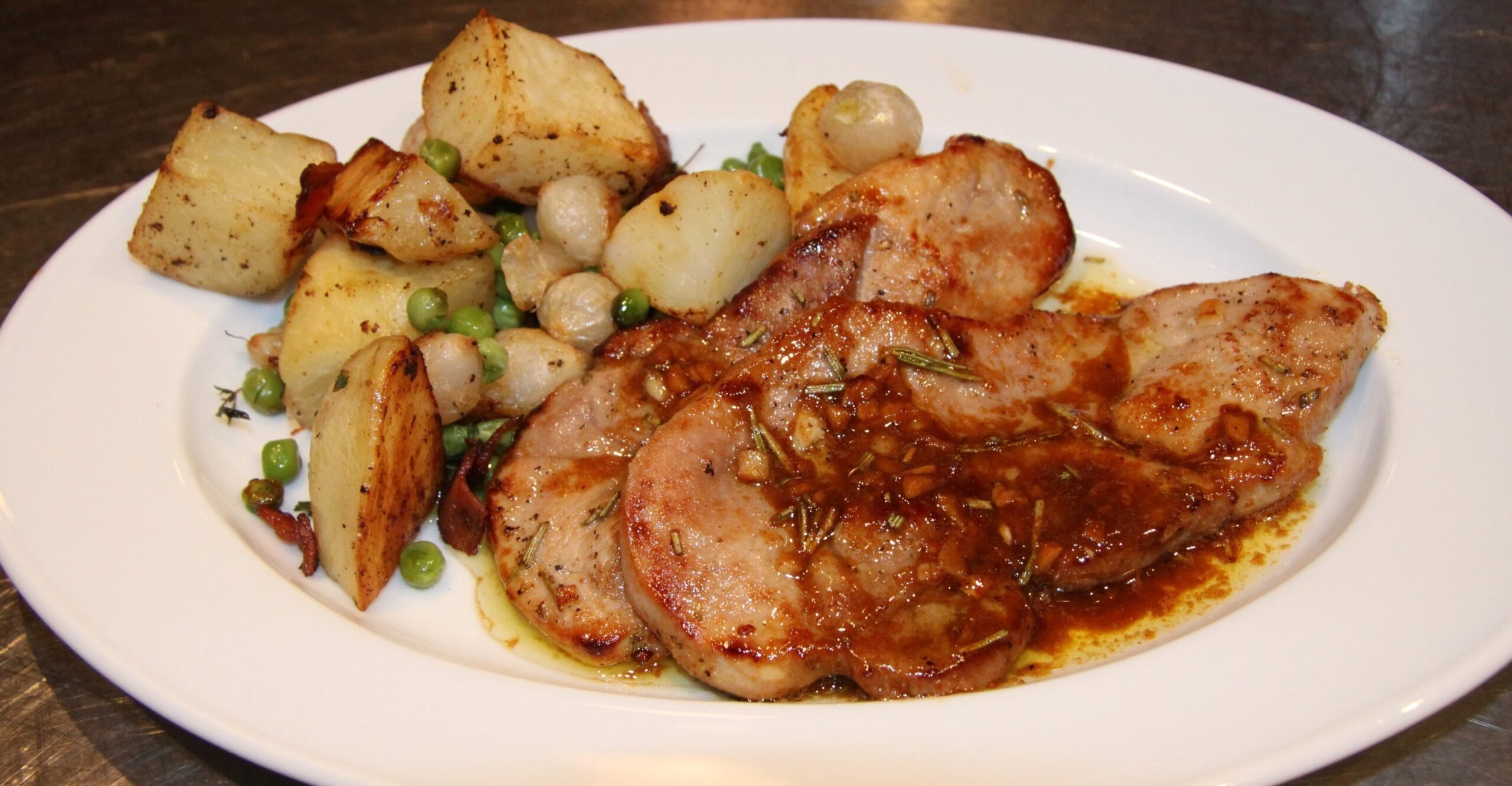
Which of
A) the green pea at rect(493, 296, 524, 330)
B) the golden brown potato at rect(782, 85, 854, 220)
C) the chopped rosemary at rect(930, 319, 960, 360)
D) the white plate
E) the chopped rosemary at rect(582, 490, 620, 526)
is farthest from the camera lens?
the golden brown potato at rect(782, 85, 854, 220)

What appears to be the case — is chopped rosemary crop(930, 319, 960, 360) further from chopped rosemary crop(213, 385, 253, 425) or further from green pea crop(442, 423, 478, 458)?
chopped rosemary crop(213, 385, 253, 425)

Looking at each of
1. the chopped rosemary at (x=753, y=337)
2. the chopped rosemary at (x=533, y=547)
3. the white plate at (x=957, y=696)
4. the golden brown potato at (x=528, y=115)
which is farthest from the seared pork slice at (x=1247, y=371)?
the golden brown potato at (x=528, y=115)

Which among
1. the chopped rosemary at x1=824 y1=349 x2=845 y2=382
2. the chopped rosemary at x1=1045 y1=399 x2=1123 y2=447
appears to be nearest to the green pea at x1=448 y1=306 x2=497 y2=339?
the chopped rosemary at x1=824 y1=349 x2=845 y2=382

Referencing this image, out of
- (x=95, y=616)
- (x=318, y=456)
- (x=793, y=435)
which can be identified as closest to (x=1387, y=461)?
(x=793, y=435)

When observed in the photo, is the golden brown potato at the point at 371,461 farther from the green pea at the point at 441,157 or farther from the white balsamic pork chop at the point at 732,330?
the green pea at the point at 441,157

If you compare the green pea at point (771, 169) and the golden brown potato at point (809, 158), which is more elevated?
the golden brown potato at point (809, 158)

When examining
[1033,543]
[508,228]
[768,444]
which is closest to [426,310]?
[508,228]
